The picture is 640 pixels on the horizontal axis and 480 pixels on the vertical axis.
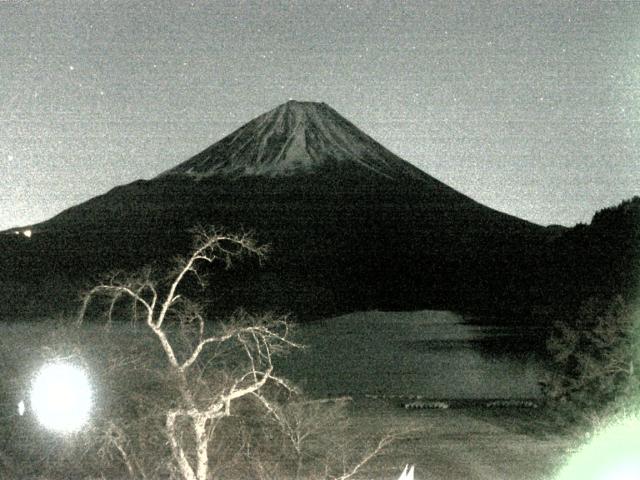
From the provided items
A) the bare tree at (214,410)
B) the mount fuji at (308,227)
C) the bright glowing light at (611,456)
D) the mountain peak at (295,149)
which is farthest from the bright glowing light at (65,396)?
the mountain peak at (295,149)

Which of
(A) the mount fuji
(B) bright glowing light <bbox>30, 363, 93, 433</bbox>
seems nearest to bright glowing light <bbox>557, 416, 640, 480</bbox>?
(B) bright glowing light <bbox>30, 363, 93, 433</bbox>

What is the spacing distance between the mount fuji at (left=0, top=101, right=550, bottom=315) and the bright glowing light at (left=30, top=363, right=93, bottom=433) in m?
60.1

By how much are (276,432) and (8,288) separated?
7983cm

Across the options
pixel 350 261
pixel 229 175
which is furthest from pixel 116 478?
pixel 229 175

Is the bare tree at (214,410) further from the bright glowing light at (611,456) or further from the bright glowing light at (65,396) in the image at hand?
the bright glowing light at (611,456)

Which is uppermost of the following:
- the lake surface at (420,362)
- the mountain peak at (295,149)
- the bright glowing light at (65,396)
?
the mountain peak at (295,149)

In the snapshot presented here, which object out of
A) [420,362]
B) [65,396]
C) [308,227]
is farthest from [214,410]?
[308,227]

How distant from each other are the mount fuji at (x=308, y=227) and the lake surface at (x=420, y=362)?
2080 cm

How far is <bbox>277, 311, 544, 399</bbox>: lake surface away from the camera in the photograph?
91.7 ft

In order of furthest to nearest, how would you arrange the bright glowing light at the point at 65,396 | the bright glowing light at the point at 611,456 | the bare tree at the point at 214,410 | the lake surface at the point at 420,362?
the lake surface at the point at 420,362, the bright glowing light at the point at 611,456, the bright glowing light at the point at 65,396, the bare tree at the point at 214,410

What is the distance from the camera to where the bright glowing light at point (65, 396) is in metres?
12.5

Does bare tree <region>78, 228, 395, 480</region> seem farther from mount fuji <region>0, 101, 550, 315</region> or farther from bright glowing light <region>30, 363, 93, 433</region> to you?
mount fuji <region>0, 101, 550, 315</region>

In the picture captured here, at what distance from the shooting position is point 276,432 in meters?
17.3

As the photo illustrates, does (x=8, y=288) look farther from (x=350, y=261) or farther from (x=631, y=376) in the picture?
(x=631, y=376)
